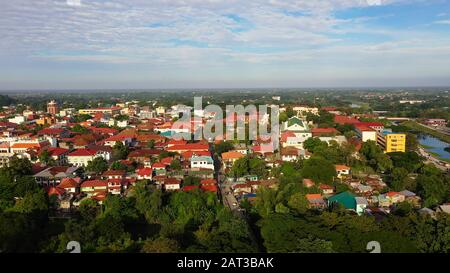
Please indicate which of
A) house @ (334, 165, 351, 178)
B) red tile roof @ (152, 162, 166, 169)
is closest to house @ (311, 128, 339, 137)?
house @ (334, 165, 351, 178)

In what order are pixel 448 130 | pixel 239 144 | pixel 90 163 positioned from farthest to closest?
pixel 448 130 < pixel 239 144 < pixel 90 163

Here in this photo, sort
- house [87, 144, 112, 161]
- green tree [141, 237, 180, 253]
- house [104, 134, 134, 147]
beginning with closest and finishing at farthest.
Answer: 1. green tree [141, 237, 180, 253]
2. house [87, 144, 112, 161]
3. house [104, 134, 134, 147]

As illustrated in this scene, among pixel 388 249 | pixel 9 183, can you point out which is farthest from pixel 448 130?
pixel 9 183

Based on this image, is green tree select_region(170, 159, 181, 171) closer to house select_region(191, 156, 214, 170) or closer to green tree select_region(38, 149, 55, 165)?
house select_region(191, 156, 214, 170)
